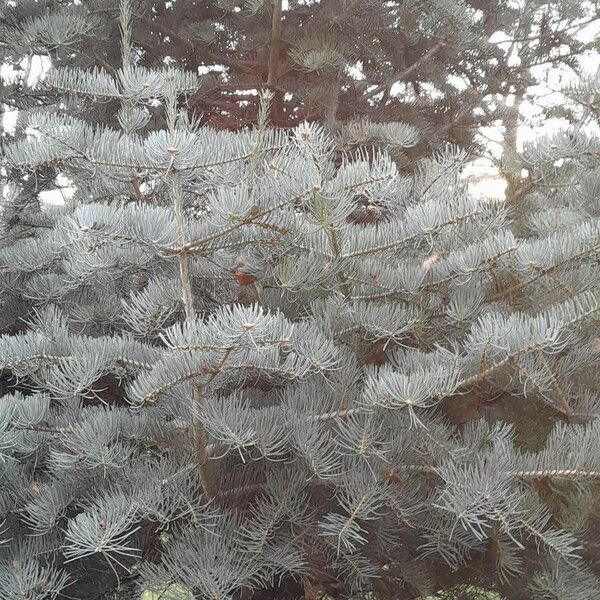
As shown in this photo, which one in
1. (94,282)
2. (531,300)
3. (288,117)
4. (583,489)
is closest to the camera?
(583,489)

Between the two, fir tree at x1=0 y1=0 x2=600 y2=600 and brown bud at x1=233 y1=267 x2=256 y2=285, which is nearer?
fir tree at x1=0 y1=0 x2=600 y2=600

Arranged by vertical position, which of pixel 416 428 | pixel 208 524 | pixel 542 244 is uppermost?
pixel 542 244

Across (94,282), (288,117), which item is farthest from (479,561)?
(288,117)

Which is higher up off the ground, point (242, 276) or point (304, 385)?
point (242, 276)

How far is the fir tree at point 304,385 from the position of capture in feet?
2.69

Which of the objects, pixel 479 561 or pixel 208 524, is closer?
pixel 208 524

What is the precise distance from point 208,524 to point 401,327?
406 mm

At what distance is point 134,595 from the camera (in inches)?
45.4

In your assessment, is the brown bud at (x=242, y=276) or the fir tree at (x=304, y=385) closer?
the fir tree at (x=304, y=385)

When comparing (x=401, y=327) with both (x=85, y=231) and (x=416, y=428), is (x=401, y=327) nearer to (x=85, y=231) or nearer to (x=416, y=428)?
(x=416, y=428)

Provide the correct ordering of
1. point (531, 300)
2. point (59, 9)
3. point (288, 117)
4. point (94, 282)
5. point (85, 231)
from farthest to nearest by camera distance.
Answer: point (288, 117)
point (59, 9)
point (94, 282)
point (531, 300)
point (85, 231)

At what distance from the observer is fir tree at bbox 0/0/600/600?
82cm

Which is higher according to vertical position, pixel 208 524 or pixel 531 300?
pixel 531 300

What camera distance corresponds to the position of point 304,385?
39.4 inches
